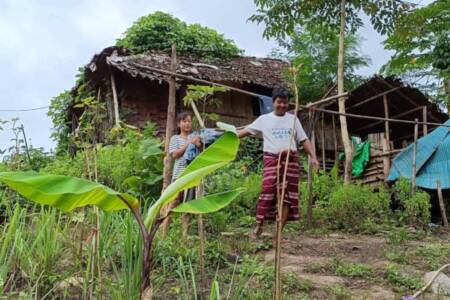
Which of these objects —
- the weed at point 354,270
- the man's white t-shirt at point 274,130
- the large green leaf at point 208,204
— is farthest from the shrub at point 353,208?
the large green leaf at point 208,204

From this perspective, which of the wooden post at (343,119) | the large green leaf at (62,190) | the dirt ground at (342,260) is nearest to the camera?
the large green leaf at (62,190)

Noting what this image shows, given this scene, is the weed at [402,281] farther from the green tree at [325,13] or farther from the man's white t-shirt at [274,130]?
Result: the green tree at [325,13]

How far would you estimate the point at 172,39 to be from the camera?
1410cm

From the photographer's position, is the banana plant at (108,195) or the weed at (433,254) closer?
the banana plant at (108,195)

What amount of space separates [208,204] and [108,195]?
1.41 feet

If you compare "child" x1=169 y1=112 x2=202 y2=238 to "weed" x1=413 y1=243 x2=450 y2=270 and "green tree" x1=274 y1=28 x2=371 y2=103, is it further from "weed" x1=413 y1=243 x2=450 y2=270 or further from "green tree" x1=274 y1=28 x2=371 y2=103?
"green tree" x1=274 y1=28 x2=371 y2=103

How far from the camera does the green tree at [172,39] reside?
1402cm

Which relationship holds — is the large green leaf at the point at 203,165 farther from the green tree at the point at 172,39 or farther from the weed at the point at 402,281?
the green tree at the point at 172,39

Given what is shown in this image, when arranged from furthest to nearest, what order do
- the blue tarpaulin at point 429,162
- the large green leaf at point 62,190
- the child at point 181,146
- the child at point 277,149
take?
the blue tarpaulin at point 429,162 < the child at point 277,149 < the child at point 181,146 < the large green leaf at point 62,190

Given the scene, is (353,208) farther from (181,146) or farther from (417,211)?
(181,146)

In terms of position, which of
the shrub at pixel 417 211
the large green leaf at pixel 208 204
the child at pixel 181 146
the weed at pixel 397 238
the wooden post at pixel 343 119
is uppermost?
the wooden post at pixel 343 119

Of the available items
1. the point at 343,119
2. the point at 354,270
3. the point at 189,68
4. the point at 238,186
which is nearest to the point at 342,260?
the point at 354,270

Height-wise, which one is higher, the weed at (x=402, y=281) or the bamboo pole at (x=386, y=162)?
the bamboo pole at (x=386, y=162)

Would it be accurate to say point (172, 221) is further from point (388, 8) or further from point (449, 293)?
point (388, 8)
